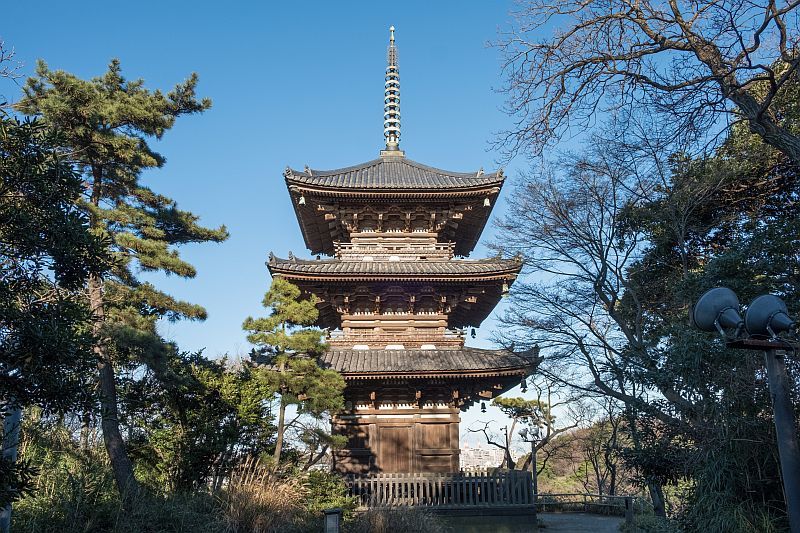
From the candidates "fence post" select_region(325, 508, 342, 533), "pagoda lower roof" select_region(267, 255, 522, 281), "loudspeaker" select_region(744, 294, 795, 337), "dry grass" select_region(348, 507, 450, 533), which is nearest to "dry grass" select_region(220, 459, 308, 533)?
"fence post" select_region(325, 508, 342, 533)

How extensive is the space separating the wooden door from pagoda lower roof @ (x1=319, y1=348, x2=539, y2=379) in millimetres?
1876

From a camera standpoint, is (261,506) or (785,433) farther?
(261,506)

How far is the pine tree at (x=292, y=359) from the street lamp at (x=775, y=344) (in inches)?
384

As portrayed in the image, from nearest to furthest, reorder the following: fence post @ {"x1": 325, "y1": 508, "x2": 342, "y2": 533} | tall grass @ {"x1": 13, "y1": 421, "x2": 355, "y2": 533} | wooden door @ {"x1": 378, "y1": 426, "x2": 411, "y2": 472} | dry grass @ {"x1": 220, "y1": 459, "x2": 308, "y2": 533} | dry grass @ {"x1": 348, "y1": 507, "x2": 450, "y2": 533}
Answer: tall grass @ {"x1": 13, "y1": 421, "x2": 355, "y2": 533}, dry grass @ {"x1": 220, "y1": 459, "x2": 308, "y2": 533}, fence post @ {"x1": 325, "y1": 508, "x2": 342, "y2": 533}, dry grass @ {"x1": 348, "y1": 507, "x2": 450, "y2": 533}, wooden door @ {"x1": 378, "y1": 426, "x2": 411, "y2": 472}

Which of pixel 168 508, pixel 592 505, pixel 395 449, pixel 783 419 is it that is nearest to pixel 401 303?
pixel 395 449

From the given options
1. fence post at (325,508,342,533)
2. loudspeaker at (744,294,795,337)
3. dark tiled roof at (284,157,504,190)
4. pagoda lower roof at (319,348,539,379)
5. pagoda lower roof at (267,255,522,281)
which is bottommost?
fence post at (325,508,342,533)

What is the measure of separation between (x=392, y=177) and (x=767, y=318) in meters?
15.1

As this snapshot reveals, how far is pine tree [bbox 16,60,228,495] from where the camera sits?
11.3 metres

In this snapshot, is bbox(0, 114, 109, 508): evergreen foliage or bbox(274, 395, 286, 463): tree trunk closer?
bbox(0, 114, 109, 508): evergreen foliage

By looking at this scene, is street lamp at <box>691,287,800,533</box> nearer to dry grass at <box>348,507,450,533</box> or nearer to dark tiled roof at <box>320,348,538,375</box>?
dry grass at <box>348,507,450,533</box>

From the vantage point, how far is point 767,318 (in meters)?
4.33

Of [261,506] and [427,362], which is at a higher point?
[427,362]

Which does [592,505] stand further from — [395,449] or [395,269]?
[395,269]

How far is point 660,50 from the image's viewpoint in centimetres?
660
